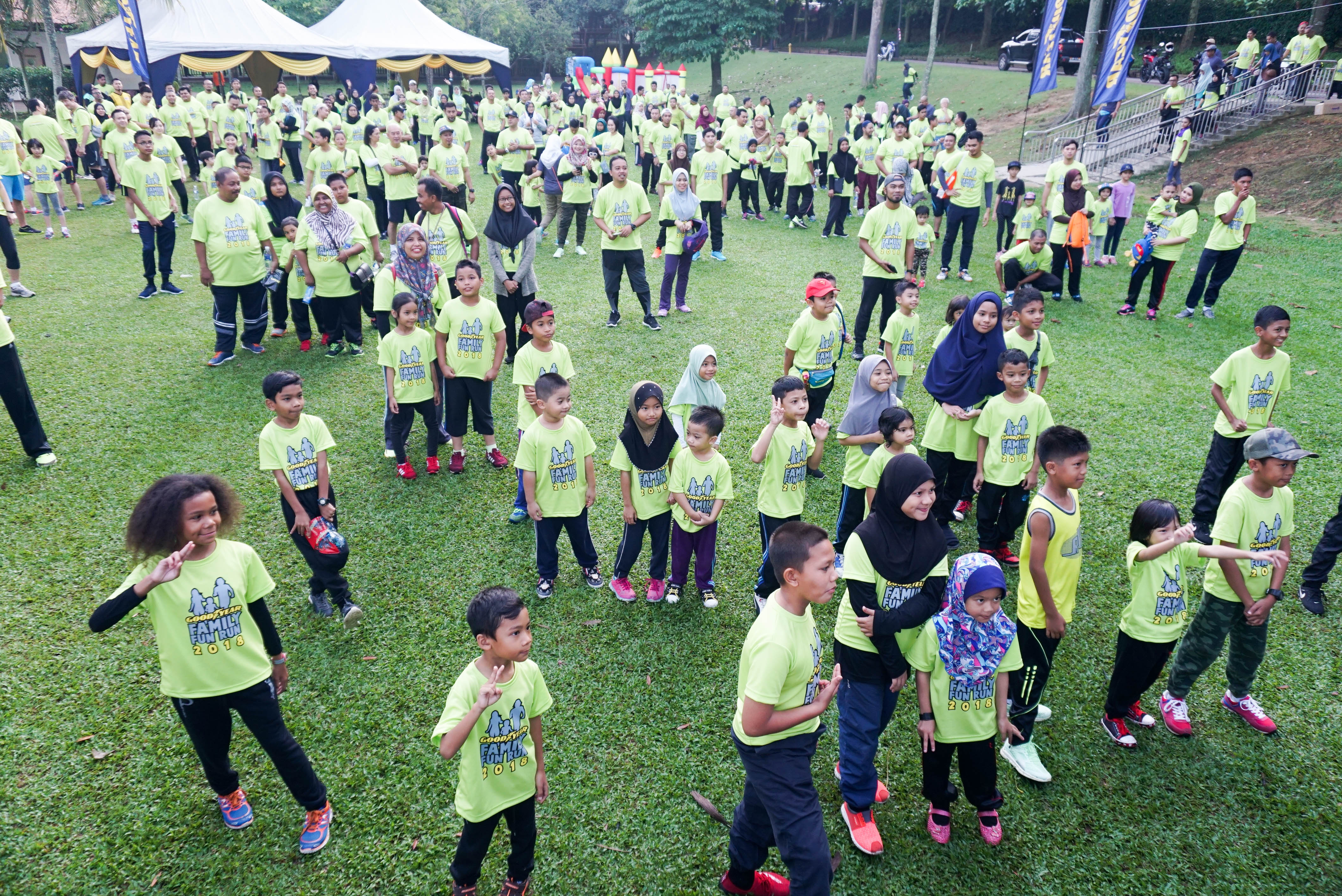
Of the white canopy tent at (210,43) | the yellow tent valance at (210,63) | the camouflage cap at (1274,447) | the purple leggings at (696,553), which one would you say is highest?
the white canopy tent at (210,43)

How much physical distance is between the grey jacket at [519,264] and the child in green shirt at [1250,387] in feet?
20.5

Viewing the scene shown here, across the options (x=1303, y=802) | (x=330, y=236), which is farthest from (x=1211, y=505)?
(x=330, y=236)

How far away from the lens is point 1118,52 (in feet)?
55.5

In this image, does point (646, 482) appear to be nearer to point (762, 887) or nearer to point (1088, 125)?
point (762, 887)

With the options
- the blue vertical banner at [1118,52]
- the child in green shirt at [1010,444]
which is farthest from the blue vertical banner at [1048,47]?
the child in green shirt at [1010,444]

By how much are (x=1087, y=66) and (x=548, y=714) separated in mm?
26553

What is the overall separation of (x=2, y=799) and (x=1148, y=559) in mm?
5906

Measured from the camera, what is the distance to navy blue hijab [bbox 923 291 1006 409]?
18.9 feet

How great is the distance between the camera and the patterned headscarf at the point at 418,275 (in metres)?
7.56

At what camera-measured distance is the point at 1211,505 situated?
626 centimetres

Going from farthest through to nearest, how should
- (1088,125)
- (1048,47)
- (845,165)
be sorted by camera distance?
(1088,125) → (1048,47) → (845,165)

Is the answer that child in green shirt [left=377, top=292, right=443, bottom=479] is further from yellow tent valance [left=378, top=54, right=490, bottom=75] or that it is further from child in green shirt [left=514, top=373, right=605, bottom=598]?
Answer: yellow tent valance [left=378, top=54, right=490, bottom=75]

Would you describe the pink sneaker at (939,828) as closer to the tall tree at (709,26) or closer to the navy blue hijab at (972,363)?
the navy blue hijab at (972,363)

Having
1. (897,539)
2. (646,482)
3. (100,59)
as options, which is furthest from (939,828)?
(100,59)
